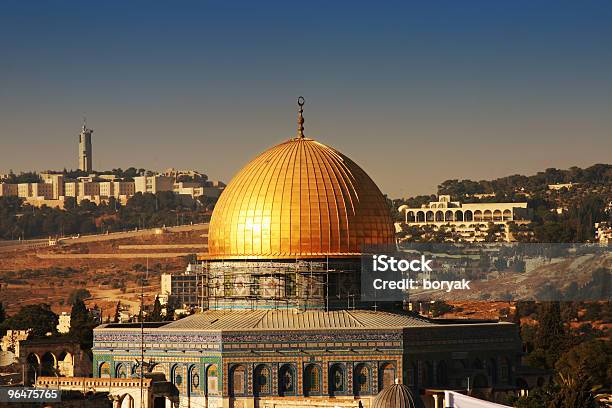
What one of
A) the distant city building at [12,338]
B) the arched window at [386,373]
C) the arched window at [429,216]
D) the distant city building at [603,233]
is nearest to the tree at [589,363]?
the arched window at [386,373]

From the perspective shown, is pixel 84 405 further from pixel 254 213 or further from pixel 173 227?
pixel 173 227

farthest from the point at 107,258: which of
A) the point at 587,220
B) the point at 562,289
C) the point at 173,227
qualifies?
the point at 562,289

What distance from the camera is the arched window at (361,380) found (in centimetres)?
Answer: 4688

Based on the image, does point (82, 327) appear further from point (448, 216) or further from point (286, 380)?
point (448, 216)

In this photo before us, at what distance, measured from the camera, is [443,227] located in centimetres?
13188

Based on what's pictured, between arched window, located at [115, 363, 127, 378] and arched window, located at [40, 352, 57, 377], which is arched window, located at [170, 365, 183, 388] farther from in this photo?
arched window, located at [40, 352, 57, 377]

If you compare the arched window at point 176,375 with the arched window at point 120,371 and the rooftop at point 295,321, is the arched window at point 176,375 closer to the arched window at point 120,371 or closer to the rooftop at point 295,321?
the rooftop at point 295,321

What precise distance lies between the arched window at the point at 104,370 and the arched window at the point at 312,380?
5.62 m

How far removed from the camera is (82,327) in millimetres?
67375

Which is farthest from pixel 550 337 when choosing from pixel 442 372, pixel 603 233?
pixel 603 233

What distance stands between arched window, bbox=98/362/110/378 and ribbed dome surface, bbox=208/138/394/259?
4282 mm

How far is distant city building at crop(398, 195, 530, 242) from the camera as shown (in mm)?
131375

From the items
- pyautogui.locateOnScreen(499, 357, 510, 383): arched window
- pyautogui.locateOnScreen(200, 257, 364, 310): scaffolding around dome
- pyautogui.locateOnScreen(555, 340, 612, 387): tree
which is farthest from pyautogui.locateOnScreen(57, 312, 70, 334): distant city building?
pyautogui.locateOnScreen(499, 357, 510, 383): arched window

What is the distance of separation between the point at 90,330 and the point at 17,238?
4362 inches
